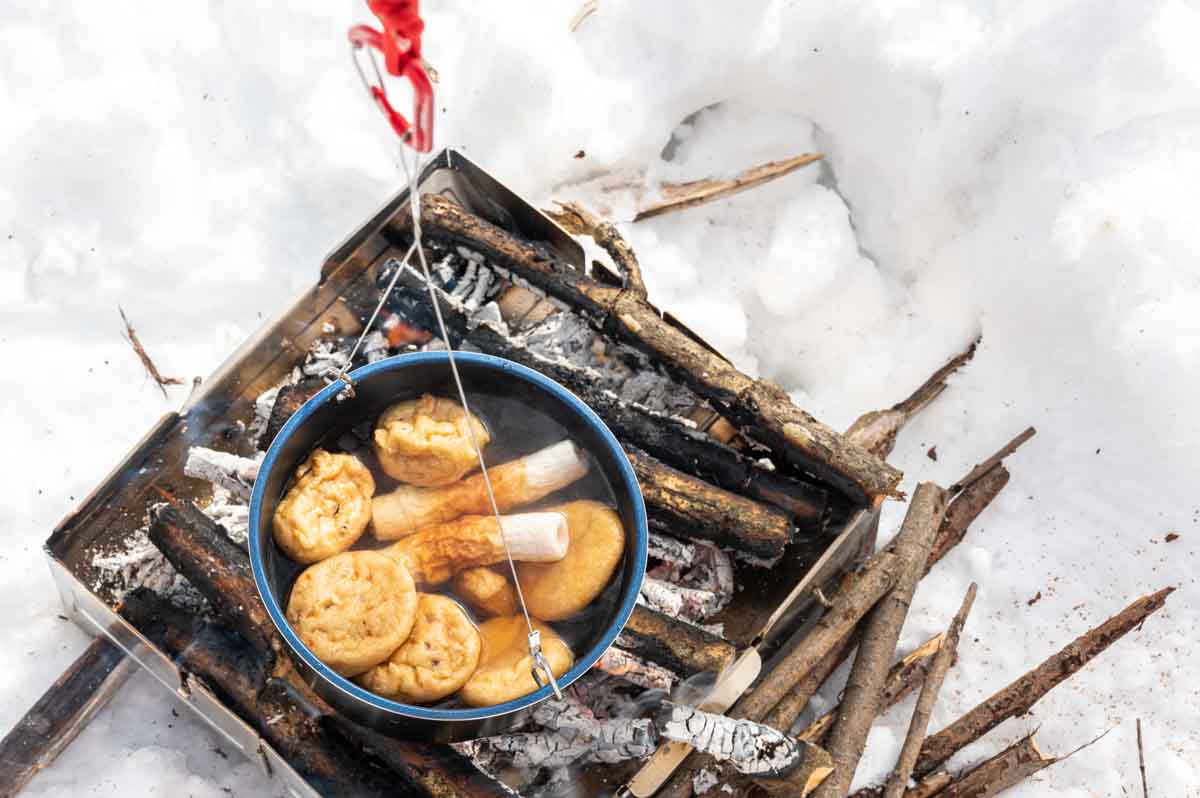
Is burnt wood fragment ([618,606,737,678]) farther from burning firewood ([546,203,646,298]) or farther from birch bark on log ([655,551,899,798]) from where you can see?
burning firewood ([546,203,646,298])

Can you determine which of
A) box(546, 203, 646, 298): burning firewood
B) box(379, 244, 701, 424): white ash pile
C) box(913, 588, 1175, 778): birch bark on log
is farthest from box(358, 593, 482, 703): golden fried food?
box(913, 588, 1175, 778): birch bark on log

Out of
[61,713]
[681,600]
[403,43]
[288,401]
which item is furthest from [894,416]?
[61,713]

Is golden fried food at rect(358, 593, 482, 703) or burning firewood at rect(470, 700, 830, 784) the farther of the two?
burning firewood at rect(470, 700, 830, 784)

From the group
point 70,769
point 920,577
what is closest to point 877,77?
point 920,577

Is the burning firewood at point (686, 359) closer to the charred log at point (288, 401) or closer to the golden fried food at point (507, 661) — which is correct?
the charred log at point (288, 401)

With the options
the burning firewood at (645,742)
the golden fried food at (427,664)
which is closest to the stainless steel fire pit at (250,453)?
the burning firewood at (645,742)

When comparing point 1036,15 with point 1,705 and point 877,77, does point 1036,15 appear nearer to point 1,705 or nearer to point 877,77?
point 877,77
